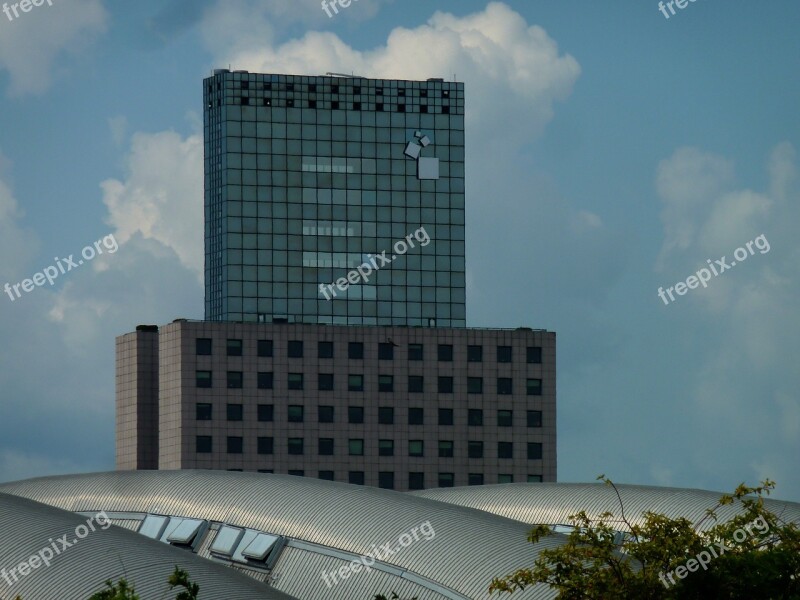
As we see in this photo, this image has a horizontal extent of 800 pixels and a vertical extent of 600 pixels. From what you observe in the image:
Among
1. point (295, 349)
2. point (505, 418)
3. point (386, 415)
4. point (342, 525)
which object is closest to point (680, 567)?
point (342, 525)

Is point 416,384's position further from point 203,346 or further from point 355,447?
point 203,346

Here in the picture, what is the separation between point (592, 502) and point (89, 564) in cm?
2379

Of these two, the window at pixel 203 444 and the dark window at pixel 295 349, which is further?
the dark window at pixel 295 349

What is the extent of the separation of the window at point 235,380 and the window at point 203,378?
200 centimetres

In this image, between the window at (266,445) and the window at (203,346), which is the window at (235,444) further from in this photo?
the window at (203,346)

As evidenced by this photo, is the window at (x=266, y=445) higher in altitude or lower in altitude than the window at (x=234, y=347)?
lower

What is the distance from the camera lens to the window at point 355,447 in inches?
6329

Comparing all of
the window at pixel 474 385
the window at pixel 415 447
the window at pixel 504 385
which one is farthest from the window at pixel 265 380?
the window at pixel 504 385

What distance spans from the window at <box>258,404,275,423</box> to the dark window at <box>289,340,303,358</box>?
17.5ft

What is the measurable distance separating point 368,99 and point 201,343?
5057 cm

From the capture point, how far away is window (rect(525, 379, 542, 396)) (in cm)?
16338

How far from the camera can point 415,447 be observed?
162 m

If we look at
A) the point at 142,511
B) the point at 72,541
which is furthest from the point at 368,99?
the point at 72,541

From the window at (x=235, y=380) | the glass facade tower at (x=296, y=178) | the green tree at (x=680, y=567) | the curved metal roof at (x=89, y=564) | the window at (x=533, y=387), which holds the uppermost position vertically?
the glass facade tower at (x=296, y=178)
